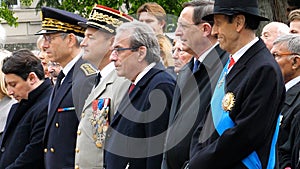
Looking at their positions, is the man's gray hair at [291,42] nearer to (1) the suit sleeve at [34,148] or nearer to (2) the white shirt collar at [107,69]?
(2) the white shirt collar at [107,69]

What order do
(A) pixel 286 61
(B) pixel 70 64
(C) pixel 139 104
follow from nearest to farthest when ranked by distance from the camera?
1. (C) pixel 139 104
2. (A) pixel 286 61
3. (B) pixel 70 64

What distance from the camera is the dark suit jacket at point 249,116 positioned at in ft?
16.3

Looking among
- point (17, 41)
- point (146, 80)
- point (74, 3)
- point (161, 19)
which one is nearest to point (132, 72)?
point (146, 80)

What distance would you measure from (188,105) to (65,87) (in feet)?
5.58

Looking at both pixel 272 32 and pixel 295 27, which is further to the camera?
pixel 272 32

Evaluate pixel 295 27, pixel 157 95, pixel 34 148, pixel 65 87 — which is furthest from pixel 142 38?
pixel 295 27

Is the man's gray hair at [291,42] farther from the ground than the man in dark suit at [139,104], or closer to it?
farther from the ground

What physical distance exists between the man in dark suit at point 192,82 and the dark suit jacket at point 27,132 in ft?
6.53

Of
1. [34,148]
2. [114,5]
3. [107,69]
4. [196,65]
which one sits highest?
[196,65]

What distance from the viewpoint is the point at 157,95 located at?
624 centimetres

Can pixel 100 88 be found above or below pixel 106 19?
below

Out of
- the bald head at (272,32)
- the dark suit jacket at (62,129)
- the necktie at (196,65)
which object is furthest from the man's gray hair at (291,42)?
the dark suit jacket at (62,129)

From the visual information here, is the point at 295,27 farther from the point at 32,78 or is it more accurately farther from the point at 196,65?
the point at 32,78

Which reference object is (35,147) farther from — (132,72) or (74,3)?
(74,3)
